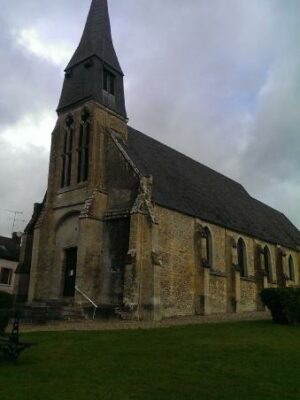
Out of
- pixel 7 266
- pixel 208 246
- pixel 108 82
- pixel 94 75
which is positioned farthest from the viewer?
pixel 7 266

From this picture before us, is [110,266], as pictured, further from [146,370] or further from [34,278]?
[146,370]

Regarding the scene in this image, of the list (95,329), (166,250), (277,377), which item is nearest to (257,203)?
(166,250)

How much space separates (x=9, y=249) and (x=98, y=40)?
22.6m

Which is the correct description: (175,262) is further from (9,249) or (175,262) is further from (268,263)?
(9,249)

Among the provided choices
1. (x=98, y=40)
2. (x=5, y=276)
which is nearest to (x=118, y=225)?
(x=98, y=40)

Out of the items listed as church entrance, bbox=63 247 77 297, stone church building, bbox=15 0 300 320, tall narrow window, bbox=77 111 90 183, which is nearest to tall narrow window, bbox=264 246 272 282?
stone church building, bbox=15 0 300 320

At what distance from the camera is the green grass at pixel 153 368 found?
735cm

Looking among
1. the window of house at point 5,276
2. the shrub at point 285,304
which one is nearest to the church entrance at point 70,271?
the shrub at point 285,304

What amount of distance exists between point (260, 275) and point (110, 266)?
45.5ft

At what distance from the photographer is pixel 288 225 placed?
43.6 meters

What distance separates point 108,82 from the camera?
26.4m

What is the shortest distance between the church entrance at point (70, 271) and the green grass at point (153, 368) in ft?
29.6

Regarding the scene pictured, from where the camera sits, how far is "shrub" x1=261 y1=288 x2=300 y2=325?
18500 millimetres

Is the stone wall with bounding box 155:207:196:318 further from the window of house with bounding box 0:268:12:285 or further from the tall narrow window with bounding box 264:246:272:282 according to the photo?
the window of house with bounding box 0:268:12:285
